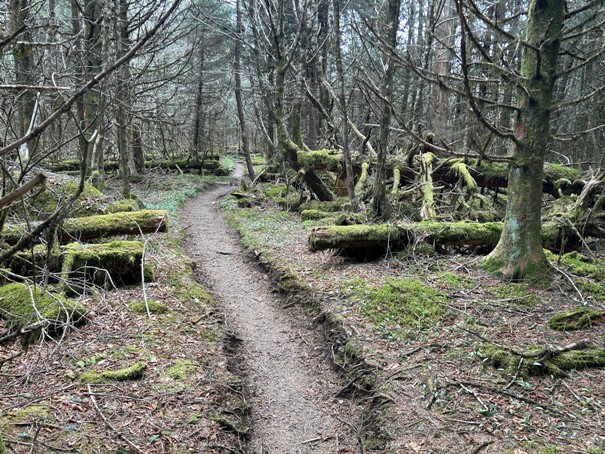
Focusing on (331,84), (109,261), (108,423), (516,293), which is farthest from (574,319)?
(331,84)

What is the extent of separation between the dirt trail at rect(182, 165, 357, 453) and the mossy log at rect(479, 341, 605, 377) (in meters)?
1.76

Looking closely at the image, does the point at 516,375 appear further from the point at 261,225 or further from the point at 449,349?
the point at 261,225

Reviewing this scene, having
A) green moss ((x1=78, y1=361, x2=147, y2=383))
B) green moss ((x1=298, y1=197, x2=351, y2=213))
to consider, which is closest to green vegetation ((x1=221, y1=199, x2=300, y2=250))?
green moss ((x1=298, y1=197, x2=351, y2=213))

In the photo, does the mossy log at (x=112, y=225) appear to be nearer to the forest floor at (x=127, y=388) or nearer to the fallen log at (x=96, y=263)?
the fallen log at (x=96, y=263)

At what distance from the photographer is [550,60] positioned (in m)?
5.92

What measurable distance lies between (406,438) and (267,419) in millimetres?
1535

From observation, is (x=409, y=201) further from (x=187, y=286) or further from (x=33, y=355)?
(x=33, y=355)

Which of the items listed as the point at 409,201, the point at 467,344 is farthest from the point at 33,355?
the point at 409,201

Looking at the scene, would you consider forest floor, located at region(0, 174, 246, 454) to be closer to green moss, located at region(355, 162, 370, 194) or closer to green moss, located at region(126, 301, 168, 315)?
green moss, located at region(126, 301, 168, 315)

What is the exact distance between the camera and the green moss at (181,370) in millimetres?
4461

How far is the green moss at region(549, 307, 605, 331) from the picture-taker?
16.8 ft

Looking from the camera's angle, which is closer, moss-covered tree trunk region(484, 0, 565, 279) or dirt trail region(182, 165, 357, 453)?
dirt trail region(182, 165, 357, 453)

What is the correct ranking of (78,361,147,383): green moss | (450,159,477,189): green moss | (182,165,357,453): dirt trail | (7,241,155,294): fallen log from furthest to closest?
(450,159,477,189): green moss
(7,241,155,294): fallen log
(182,165,357,453): dirt trail
(78,361,147,383): green moss

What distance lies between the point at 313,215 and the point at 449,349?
767 centimetres
